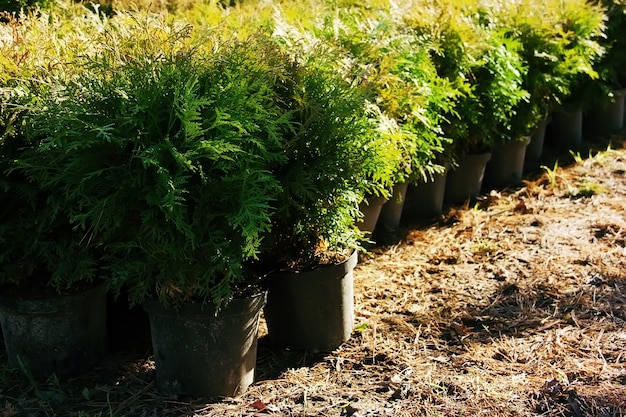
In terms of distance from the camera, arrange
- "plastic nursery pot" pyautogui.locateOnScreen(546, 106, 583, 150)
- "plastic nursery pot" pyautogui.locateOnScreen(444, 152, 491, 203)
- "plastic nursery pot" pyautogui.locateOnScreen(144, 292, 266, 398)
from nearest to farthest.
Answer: "plastic nursery pot" pyautogui.locateOnScreen(144, 292, 266, 398) < "plastic nursery pot" pyautogui.locateOnScreen(444, 152, 491, 203) < "plastic nursery pot" pyautogui.locateOnScreen(546, 106, 583, 150)

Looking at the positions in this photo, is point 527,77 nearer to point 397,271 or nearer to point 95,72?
point 397,271

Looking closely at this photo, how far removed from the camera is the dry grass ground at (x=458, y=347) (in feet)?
11.5

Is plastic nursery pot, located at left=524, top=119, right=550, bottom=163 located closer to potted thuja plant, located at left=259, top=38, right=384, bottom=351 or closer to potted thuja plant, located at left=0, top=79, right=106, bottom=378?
potted thuja plant, located at left=259, top=38, right=384, bottom=351

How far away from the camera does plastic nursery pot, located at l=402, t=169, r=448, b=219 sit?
5.81m

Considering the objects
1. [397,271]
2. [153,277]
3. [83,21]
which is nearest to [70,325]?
[153,277]

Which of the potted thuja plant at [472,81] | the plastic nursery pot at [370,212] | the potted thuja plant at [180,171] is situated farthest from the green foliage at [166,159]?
the potted thuja plant at [472,81]

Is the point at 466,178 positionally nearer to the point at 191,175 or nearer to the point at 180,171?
the point at 191,175

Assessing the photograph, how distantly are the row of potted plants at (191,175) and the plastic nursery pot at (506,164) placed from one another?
7.26 ft

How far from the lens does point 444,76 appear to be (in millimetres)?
5430

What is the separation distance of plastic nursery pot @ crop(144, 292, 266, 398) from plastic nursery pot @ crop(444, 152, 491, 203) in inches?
119

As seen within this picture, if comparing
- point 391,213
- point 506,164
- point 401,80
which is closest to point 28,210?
point 401,80

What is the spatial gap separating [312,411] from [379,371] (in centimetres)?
49

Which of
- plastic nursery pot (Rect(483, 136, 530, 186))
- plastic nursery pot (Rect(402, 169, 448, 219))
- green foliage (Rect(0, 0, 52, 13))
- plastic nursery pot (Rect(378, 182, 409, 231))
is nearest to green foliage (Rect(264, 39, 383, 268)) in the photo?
plastic nursery pot (Rect(378, 182, 409, 231))

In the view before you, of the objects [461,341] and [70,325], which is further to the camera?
[461,341]
